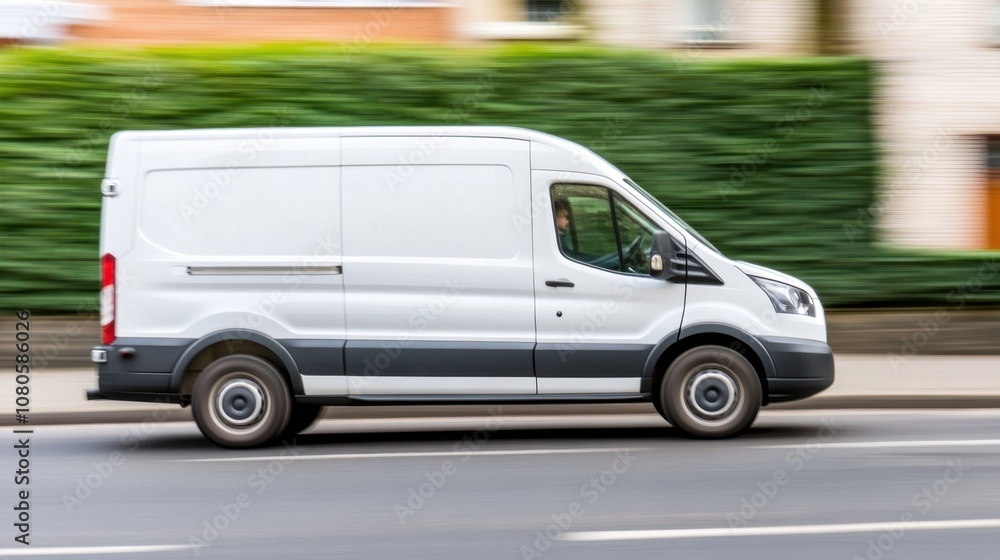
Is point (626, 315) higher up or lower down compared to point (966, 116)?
lower down

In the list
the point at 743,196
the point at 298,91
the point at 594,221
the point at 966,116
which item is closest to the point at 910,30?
the point at 966,116

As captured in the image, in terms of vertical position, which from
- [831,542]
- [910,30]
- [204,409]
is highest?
[910,30]

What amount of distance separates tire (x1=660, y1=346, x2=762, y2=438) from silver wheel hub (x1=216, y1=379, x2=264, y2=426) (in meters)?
2.64

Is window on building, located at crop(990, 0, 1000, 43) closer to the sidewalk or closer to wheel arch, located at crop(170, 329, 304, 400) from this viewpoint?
the sidewalk

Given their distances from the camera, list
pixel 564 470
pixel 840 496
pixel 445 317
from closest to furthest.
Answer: pixel 840 496
pixel 564 470
pixel 445 317

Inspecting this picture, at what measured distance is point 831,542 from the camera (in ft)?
17.2

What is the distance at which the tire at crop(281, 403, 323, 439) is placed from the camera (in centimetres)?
859

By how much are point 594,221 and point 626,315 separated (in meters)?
0.64

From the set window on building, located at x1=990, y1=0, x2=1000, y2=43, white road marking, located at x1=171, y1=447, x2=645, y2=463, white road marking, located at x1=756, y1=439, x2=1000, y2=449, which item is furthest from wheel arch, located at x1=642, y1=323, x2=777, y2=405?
window on building, located at x1=990, y1=0, x2=1000, y2=43

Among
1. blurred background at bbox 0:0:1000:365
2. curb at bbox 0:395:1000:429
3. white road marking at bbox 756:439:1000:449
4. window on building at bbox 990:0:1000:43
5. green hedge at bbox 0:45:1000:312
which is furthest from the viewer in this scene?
window on building at bbox 990:0:1000:43

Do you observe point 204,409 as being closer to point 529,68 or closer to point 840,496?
point 840,496

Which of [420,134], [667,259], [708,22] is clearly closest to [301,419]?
[420,134]

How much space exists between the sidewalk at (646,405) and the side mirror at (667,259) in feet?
6.37

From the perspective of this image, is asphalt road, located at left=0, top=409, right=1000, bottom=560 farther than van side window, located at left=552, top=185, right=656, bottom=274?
No
